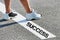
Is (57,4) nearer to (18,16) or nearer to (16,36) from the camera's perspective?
(18,16)

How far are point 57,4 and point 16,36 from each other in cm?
269

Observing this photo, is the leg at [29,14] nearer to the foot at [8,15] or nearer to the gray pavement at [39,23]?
the gray pavement at [39,23]

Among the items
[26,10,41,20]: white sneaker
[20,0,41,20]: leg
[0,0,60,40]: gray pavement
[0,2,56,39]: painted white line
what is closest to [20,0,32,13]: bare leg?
[20,0,41,20]: leg

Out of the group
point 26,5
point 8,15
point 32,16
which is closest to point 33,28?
point 32,16

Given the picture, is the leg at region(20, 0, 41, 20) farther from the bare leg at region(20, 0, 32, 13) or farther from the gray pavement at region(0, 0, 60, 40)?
the gray pavement at region(0, 0, 60, 40)

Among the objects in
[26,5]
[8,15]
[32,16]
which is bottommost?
→ [8,15]

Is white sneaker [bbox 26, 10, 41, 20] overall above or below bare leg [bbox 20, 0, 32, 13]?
below

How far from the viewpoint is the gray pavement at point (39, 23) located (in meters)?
6.78

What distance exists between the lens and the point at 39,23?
24.7 feet

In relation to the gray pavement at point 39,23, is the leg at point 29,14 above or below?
above

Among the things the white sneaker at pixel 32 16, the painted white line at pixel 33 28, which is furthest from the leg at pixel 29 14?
the painted white line at pixel 33 28

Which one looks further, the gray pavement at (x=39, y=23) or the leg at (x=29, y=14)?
the leg at (x=29, y=14)

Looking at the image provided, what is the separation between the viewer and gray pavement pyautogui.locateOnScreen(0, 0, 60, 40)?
22.2ft

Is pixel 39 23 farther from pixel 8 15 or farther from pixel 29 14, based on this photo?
pixel 8 15
